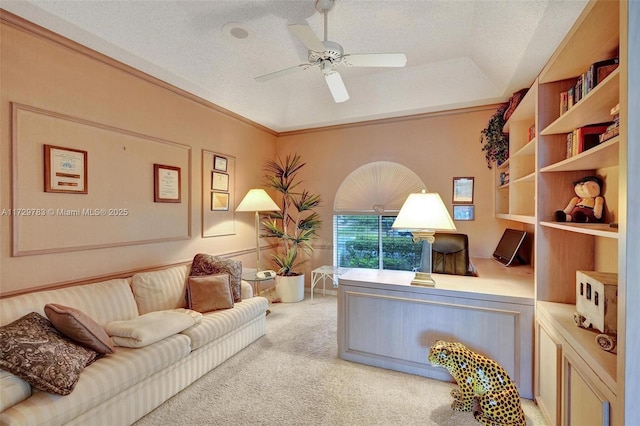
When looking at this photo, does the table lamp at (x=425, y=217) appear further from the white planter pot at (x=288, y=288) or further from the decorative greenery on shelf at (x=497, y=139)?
Result: the white planter pot at (x=288, y=288)

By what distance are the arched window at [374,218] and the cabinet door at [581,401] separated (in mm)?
2679

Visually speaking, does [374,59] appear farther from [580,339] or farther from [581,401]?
[581,401]

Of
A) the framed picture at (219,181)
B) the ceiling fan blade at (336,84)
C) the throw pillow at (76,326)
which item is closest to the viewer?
the throw pillow at (76,326)

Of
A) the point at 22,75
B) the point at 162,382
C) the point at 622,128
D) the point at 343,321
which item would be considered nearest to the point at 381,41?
the point at 622,128

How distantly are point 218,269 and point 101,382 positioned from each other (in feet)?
4.75

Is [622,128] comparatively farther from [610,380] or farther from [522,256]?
[522,256]

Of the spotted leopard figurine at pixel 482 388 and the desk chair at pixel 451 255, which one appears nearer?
the spotted leopard figurine at pixel 482 388

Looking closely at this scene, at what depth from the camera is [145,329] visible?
1.94 m

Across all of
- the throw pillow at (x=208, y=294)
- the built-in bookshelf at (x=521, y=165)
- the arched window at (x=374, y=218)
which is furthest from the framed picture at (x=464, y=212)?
the throw pillow at (x=208, y=294)

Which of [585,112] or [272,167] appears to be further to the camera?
[272,167]

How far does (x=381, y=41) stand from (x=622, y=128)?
8.00 feet

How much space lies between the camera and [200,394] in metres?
2.09

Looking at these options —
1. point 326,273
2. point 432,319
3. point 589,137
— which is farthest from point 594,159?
point 326,273

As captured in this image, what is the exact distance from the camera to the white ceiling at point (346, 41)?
83.4 inches
